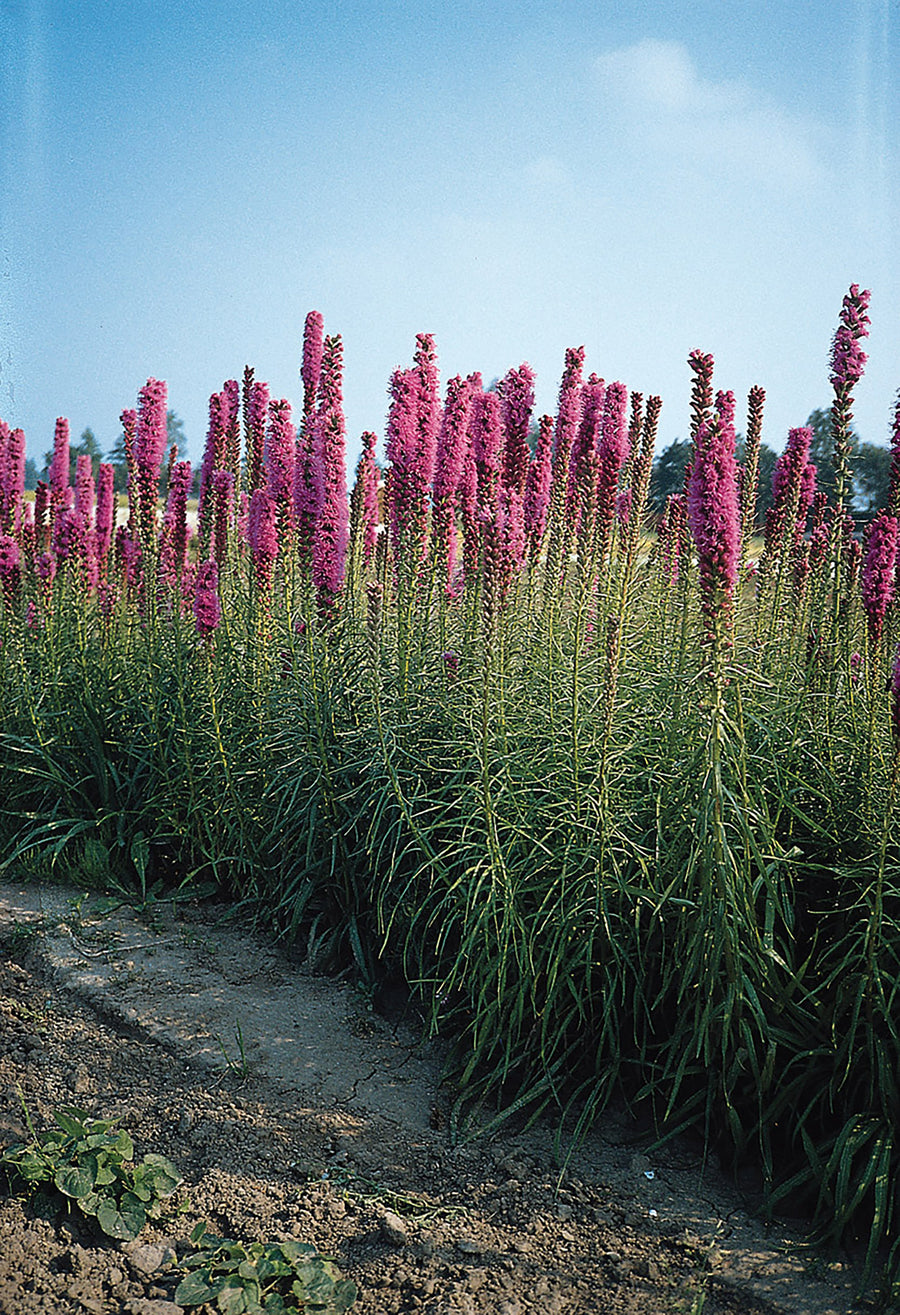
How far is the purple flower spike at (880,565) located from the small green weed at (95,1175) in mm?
2369

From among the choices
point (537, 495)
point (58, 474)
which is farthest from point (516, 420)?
point (58, 474)

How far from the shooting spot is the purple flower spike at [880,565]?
285 cm

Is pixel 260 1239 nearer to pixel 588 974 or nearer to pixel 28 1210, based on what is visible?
pixel 28 1210

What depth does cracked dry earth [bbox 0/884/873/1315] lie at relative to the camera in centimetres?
230

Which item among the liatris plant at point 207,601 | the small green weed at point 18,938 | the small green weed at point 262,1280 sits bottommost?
the small green weed at point 262,1280

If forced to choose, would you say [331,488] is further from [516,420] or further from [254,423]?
[254,423]

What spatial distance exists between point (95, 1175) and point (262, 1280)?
53cm

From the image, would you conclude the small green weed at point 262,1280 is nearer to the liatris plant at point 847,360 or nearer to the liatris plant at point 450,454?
the liatris plant at point 450,454

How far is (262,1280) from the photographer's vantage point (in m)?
2.27

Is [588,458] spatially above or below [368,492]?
below

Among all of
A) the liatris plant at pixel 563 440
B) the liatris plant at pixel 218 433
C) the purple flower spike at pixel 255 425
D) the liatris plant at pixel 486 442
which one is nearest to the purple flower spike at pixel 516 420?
the liatris plant at pixel 486 442

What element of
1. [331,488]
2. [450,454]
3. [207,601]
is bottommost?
[207,601]

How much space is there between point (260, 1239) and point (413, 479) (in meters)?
2.26

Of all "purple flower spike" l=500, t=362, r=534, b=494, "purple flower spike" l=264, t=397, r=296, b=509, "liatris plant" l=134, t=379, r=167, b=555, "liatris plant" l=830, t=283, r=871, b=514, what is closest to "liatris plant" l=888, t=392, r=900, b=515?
Answer: "liatris plant" l=830, t=283, r=871, b=514
